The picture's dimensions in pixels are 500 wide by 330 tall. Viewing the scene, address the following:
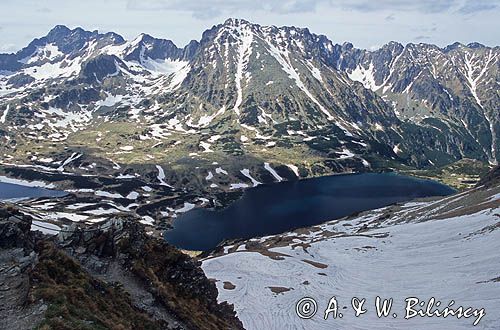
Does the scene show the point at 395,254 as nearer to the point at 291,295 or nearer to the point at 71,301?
the point at 291,295

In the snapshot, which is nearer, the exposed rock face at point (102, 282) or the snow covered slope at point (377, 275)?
the exposed rock face at point (102, 282)

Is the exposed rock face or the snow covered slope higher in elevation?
the exposed rock face

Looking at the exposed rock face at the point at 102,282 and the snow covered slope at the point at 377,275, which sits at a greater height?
the exposed rock face at the point at 102,282

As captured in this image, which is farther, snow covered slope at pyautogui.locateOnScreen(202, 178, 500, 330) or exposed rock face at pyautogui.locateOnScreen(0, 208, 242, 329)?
snow covered slope at pyautogui.locateOnScreen(202, 178, 500, 330)

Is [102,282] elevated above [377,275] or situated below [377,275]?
above

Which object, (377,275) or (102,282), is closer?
(102,282)
